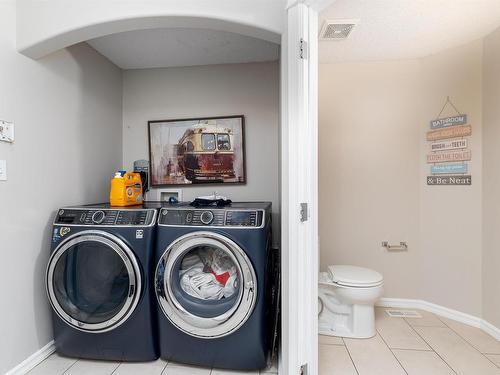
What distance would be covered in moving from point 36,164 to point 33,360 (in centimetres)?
123

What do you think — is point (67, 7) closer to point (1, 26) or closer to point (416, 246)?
point (1, 26)

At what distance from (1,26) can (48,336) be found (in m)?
1.96

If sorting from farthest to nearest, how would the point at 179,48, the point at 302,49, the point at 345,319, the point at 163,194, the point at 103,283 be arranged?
the point at 163,194 → the point at 179,48 → the point at 345,319 → the point at 103,283 → the point at 302,49

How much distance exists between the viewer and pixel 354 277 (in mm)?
2045

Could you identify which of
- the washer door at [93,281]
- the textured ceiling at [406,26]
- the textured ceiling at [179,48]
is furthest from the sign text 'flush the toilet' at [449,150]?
the washer door at [93,281]

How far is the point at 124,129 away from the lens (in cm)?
267

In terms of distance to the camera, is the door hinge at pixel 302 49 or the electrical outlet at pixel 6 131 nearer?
the door hinge at pixel 302 49

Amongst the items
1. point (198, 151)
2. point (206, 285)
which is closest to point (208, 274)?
point (206, 285)

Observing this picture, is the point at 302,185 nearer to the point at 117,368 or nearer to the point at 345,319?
the point at 345,319

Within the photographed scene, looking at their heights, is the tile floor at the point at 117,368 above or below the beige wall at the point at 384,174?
below

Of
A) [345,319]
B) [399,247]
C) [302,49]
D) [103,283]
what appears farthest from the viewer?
[399,247]

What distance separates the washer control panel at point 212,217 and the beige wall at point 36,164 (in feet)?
2.74

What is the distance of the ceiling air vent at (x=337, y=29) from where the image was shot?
1.90m

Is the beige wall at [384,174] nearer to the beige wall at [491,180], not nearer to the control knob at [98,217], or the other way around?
the beige wall at [491,180]
